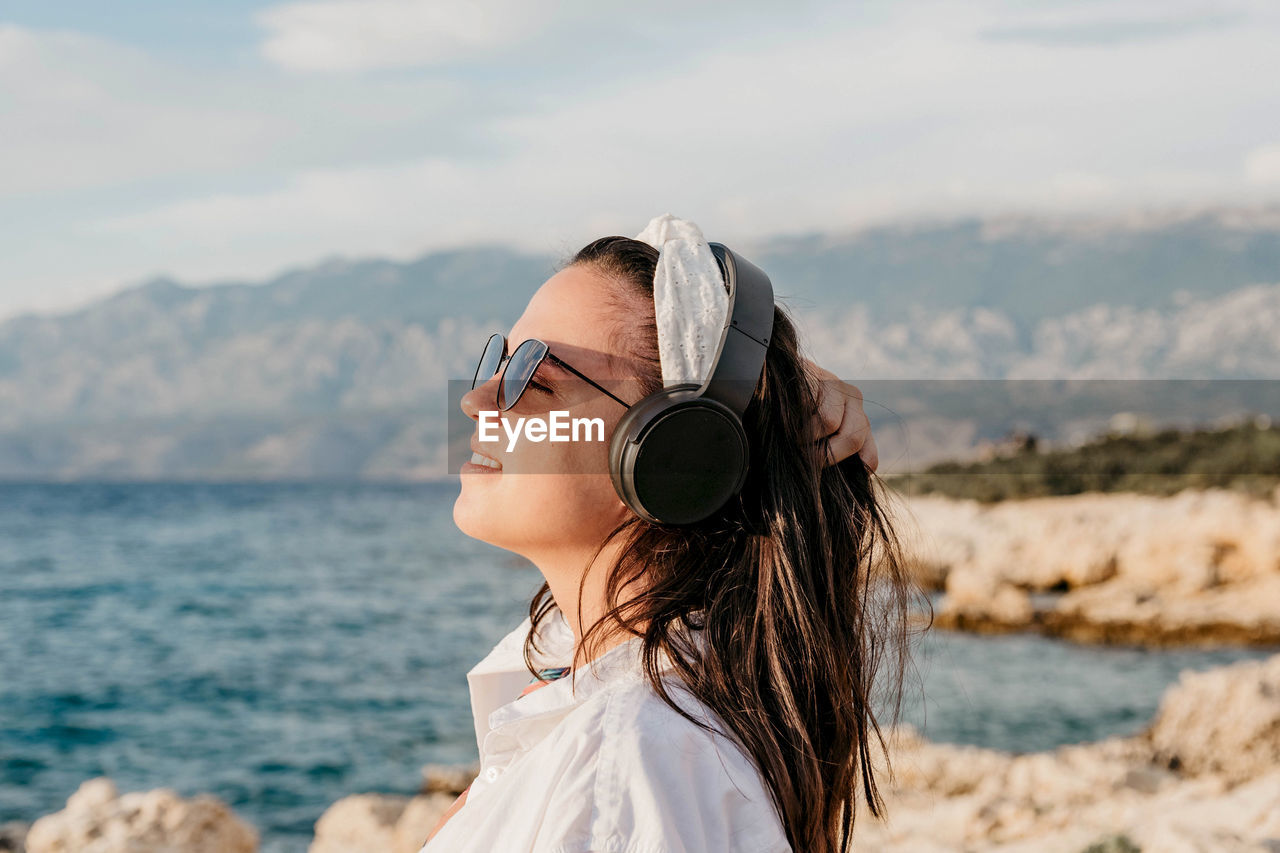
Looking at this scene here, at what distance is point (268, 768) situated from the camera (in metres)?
10.2

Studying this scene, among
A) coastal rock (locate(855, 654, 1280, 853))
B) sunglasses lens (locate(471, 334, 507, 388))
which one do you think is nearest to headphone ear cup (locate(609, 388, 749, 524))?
sunglasses lens (locate(471, 334, 507, 388))

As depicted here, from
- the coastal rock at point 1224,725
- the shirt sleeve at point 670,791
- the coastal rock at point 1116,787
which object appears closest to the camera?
the shirt sleeve at point 670,791

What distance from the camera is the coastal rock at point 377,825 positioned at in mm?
5566

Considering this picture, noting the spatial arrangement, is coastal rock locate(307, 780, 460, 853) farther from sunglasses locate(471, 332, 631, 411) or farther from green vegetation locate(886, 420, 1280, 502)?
green vegetation locate(886, 420, 1280, 502)

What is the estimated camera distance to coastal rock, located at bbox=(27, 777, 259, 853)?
4.52 m

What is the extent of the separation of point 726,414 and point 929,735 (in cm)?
923

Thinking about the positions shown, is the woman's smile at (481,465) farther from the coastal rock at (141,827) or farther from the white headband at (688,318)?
the coastal rock at (141,827)

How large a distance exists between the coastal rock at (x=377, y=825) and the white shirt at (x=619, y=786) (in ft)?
15.1

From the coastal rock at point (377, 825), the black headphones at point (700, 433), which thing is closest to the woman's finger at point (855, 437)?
the black headphones at point (700, 433)

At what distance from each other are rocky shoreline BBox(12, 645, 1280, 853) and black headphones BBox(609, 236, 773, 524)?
2.66 metres

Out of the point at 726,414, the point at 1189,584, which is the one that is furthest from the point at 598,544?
the point at 1189,584

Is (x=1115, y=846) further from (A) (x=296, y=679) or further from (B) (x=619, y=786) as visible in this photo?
(A) (x=296, y=679)

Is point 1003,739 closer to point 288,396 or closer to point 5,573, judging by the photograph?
point 5,573

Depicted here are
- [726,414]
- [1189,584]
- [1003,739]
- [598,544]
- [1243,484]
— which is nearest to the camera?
[726,414]
